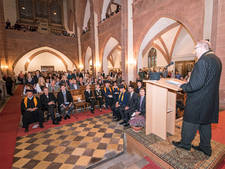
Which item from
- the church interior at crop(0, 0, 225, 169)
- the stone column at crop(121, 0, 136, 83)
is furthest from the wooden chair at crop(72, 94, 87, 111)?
the stone column at crop(121, 0, 136, 83)

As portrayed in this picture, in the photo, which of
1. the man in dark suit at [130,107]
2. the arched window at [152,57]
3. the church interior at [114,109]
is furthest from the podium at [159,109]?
the arched window at [152,57]

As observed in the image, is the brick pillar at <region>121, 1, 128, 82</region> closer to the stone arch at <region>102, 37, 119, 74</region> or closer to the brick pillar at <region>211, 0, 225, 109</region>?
the stone arch at <region>102, 37, 119, 74</region>

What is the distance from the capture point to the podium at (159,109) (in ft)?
6.91

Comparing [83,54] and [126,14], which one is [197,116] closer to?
[126,14]

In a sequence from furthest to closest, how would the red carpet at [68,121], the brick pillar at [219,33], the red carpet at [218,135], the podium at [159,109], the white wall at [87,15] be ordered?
the white wall at [87,15] < the brick pillar at [219,33] < the red carpet at [68,121] < the podium at [159,109] < the red carpet at [218,135]

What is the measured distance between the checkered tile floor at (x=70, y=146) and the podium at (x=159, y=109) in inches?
40.8

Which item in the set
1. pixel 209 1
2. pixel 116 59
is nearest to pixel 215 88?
pixel 209 1

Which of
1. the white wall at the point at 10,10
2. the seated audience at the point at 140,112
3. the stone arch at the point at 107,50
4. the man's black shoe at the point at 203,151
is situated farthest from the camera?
the white wall at the point at 10,10

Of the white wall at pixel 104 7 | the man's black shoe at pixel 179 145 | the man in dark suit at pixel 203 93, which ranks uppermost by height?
the white wall at pixel 104 7

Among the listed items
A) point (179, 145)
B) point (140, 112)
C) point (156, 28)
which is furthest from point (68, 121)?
point (156, 28)

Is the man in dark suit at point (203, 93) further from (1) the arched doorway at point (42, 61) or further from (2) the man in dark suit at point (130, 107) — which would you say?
(1) the arched doorway at point (42, 61)

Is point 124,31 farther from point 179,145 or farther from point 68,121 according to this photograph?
point 179,145

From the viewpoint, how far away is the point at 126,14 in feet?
28.6

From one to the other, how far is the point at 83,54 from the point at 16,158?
578 inches
